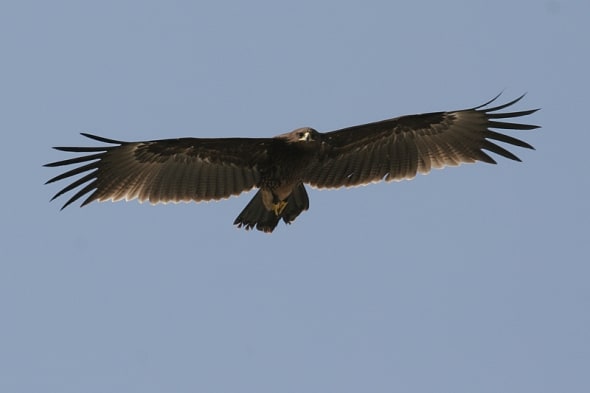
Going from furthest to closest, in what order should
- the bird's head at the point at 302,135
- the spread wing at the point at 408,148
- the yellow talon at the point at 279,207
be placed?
the spread wing at the point at 408,148, the yellow talon at the point at 279,207, the bird's head at the point at 302,135

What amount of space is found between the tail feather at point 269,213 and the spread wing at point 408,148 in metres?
0.52

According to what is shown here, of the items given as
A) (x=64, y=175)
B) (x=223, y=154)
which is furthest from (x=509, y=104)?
(x=64, y=175)

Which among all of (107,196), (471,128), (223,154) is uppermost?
(471,128)

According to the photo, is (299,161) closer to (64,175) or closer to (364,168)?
(364,168)

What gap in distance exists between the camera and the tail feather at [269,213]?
Answer: 38.8ft

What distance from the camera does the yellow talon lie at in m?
11.8

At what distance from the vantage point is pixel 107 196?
12195 mm

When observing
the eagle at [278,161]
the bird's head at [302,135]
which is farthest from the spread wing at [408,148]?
the bird's head at [302,135]

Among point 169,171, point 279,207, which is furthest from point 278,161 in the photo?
point 169,171

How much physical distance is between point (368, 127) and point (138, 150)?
296 cm

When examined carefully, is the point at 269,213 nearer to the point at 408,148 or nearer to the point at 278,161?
the point at 278,161

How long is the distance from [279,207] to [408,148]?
2.02 meters

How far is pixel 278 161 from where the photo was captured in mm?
11711

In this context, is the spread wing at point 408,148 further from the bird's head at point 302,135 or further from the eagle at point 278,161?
the bird's head at point 302,135
